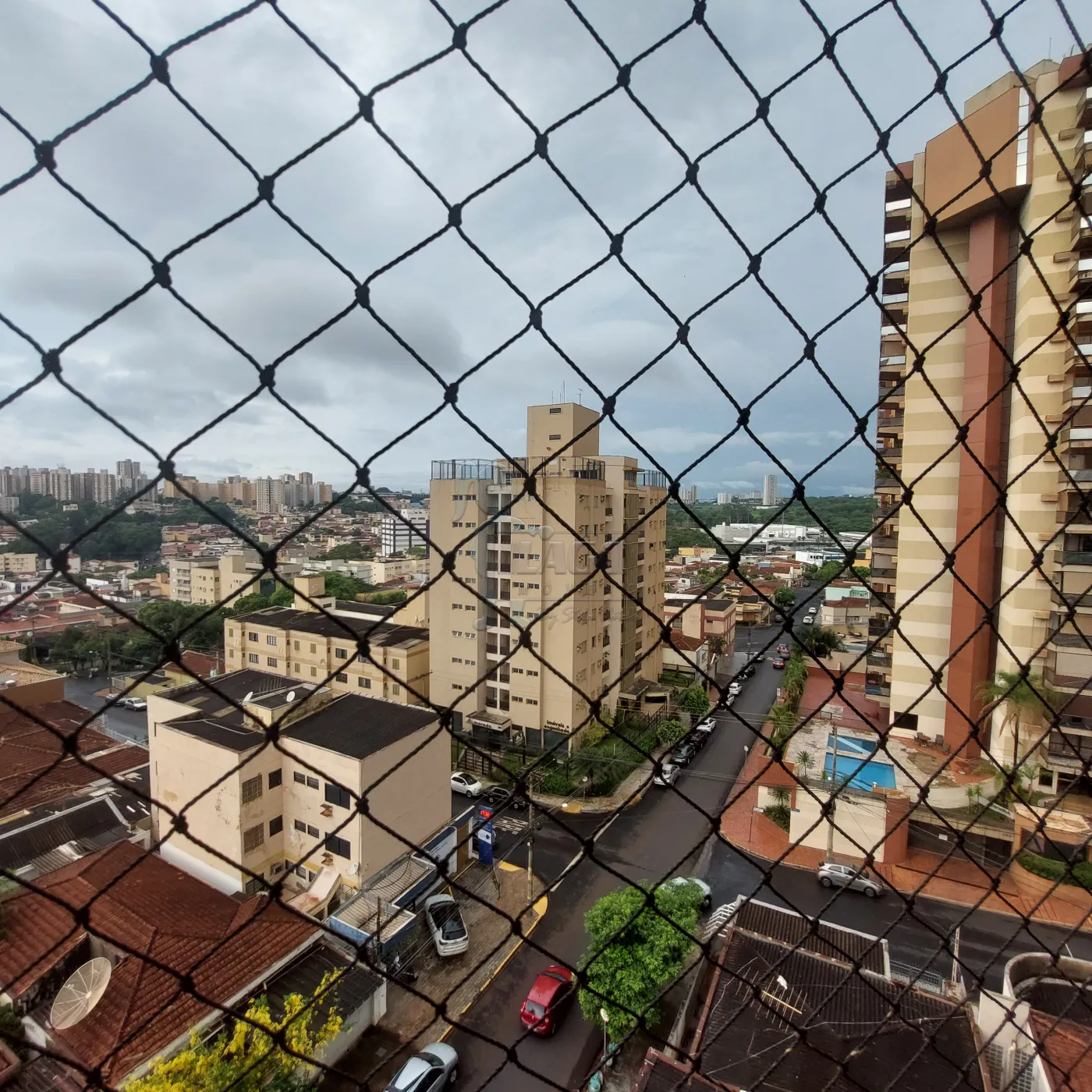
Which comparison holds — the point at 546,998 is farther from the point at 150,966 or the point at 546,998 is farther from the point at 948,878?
the point at 948,878

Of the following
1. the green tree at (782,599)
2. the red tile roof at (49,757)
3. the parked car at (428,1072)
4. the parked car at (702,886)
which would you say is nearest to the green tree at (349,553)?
the red tile roof at (49,757)

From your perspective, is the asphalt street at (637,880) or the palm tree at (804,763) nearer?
the asphalt street at (637,880)

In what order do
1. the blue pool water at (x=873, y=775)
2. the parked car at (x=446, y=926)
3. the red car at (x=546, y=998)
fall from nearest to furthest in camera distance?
the red car at (x=546, y=998)
the parked car at (x=446, y=926)
the blue pool water at (x=873, y=775)

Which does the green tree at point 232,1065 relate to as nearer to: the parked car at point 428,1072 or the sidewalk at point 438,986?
the sidewalk at point 438,986

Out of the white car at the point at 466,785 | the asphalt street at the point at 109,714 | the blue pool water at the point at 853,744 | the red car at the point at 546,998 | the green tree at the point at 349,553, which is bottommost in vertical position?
the asphalt street at the point at 109,714

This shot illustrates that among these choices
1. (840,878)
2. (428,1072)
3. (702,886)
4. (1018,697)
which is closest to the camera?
(428,1072)

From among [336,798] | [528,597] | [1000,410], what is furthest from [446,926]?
[1000,410]

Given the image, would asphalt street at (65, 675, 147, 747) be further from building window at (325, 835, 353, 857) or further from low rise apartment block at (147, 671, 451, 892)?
building window at (325, 835, 353, 857)
